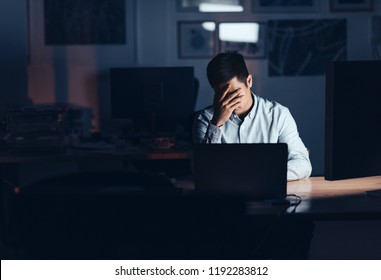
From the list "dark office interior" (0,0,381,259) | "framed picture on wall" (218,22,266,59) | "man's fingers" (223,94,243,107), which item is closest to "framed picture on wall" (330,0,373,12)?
"dark office interior" (0,0,381,259)

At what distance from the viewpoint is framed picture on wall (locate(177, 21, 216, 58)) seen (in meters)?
5.79

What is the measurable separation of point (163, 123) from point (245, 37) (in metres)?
1.42

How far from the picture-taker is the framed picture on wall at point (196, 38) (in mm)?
5785

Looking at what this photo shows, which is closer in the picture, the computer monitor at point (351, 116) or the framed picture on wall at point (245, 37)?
the computer monitor at point (351, 116)

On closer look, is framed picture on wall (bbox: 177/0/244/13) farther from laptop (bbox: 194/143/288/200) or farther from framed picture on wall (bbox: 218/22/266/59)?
laptop (bbox: 194/143/288/200)

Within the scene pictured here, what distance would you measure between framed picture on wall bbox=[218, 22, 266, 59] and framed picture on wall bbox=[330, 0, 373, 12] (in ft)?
2.12

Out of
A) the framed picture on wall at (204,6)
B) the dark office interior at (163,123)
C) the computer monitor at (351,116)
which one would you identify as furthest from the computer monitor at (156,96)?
the computer monitor at (351,116)

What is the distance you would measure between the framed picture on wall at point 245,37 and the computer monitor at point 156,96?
4.02 ft

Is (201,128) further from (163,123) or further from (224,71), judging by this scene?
(163,123)

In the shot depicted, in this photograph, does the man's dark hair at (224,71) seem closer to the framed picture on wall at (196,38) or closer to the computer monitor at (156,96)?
the computer monitor at (156,96)

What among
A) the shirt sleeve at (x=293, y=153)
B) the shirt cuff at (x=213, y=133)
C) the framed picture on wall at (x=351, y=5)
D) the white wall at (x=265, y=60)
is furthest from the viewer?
the framed picture on wall at (x=351, y=5)
